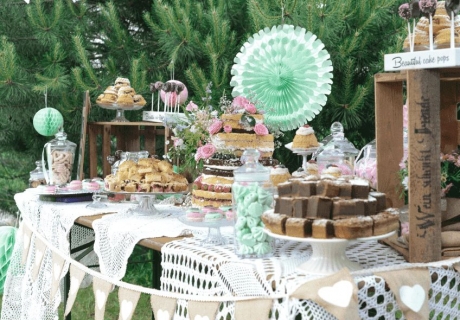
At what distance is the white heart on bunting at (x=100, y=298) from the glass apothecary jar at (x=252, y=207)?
19.3 inches

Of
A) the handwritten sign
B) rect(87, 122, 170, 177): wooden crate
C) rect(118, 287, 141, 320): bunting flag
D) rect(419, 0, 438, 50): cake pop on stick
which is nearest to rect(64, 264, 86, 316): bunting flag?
rect(118, 287, 141, 320): bunting flag

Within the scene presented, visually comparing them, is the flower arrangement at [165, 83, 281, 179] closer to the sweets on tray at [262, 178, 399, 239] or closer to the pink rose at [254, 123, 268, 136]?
the pink rose at [254, 123, 268, 136]

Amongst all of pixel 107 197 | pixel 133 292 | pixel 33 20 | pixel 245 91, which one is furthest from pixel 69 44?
pixel 133 292

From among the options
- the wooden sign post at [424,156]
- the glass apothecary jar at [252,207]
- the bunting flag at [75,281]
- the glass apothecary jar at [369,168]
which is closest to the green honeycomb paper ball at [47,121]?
the bunting flag at [75,281]

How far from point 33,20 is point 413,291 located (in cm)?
335

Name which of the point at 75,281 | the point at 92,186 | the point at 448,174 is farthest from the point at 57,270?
the point at 448,174

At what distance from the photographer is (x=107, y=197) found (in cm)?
271

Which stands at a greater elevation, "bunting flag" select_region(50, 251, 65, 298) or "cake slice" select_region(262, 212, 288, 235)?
"cake slice" select_region(262, 212, 288, 235)

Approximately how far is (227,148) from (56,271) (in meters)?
0.75

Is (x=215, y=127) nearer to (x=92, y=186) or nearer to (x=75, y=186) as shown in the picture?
(x=92, y=186)

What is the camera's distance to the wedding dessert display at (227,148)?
6.13 feet

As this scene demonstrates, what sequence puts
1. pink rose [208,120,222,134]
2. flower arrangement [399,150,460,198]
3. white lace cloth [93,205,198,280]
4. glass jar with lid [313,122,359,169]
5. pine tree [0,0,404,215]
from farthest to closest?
pine tree [0,0,404,215] < glass jar with lid [313,122,359,169] < pink rose [208,120,222,134] < white lace cloth [93,205,198,280] < flower arrangement [399,150,460,198]

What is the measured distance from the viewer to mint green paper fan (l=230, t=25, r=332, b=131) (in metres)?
2.32

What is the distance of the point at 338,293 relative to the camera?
1.22 m
